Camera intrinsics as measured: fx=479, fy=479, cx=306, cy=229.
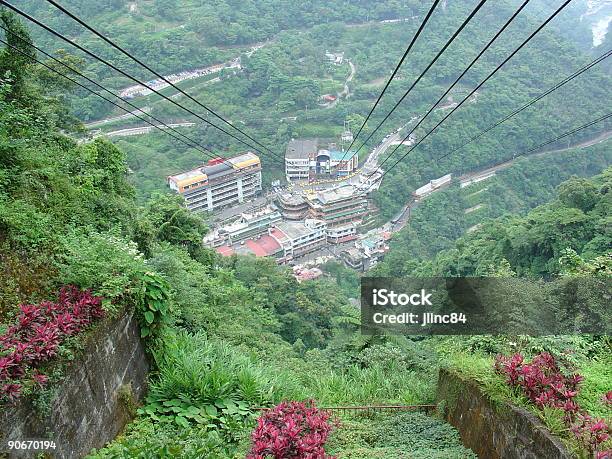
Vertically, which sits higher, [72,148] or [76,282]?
[72,148]

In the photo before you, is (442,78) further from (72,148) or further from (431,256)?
(72,148)

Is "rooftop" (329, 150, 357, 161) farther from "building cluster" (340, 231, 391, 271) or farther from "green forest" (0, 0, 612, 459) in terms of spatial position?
"building cluster" (340, 231, 391, 271)

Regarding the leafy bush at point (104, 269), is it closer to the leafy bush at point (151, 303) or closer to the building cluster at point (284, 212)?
the leafy bush at point (151, 303)

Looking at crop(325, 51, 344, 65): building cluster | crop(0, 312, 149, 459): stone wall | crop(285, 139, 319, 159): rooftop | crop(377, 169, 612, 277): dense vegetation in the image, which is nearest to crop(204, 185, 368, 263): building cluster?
crop(285, 139, 319, 159): rooftop

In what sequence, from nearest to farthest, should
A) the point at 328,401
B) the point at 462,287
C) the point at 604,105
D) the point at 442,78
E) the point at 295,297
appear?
the point at 328,401 → the point at 462,287 → the point at 295,297 → the point at 604,105 → the point at 442,78

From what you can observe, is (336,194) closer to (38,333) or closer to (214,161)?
(214,161)

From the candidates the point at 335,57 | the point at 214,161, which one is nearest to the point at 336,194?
the point at 214,161

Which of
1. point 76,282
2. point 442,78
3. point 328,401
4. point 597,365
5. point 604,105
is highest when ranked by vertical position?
point 442,78

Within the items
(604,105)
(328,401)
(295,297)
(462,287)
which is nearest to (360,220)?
(295,297)
